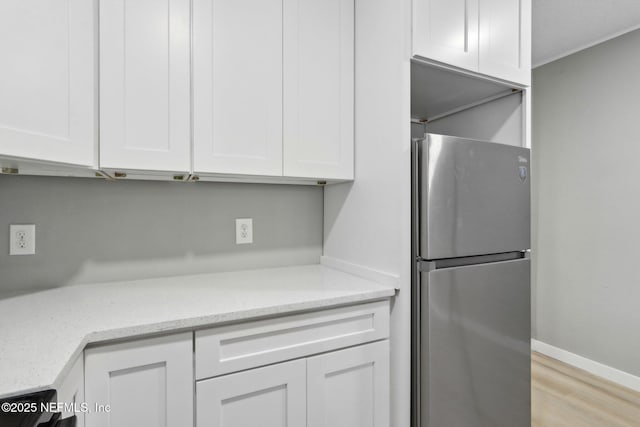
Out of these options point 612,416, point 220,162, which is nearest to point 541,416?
point 612,416

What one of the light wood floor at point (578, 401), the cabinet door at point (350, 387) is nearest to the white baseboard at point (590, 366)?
the light wood floor at point (578, 401)

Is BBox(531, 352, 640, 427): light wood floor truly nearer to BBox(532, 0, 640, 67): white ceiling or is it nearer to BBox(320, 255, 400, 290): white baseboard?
BBox(320, 255, 400, 290): white baseboard

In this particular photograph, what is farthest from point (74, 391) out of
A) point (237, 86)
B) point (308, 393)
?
point (237, 86)

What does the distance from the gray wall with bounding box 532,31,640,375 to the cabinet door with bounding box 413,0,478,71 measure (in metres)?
1.56

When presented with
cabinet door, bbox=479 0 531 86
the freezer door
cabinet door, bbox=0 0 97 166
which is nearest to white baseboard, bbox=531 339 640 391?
the freezer door

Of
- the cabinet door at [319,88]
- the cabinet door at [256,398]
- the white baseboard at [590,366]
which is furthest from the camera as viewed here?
the white baseboard at [590,366]

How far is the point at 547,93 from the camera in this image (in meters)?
2.68

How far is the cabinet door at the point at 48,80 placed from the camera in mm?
Answer: 882

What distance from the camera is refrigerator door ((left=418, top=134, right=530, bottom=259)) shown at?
1286mm

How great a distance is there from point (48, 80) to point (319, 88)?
984 millimetres

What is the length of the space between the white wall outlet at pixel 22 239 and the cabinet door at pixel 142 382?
0.69 metres

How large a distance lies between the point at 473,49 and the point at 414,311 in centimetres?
116

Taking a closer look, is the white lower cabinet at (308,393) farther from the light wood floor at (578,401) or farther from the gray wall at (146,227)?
the light wood floor at (578,401)

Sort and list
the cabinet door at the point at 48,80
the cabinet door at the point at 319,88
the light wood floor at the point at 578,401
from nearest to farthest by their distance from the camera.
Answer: the cabinet door at the point at 48,80
the cabinet door at the point at 319,88
the light wood floor at the point at 578,401
